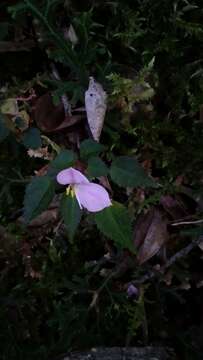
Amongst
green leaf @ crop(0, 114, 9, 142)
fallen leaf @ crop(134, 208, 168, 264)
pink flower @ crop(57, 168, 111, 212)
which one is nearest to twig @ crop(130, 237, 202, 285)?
fallen leaf @ crop(134, 208, 168, 264)

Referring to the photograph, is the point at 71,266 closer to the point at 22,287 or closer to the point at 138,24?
the point at 22,287

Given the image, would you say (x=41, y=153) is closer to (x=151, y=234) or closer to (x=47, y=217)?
(x=47, y=217)

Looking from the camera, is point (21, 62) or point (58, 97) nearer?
point (58, 97)

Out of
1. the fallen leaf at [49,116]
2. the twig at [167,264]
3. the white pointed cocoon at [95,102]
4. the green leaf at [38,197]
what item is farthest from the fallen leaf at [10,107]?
the twig at [167,264]

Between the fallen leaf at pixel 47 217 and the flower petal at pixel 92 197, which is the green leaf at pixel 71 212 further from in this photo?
the fallen leaf at pixel 47 217

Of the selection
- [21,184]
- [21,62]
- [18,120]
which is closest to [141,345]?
[21,184]
